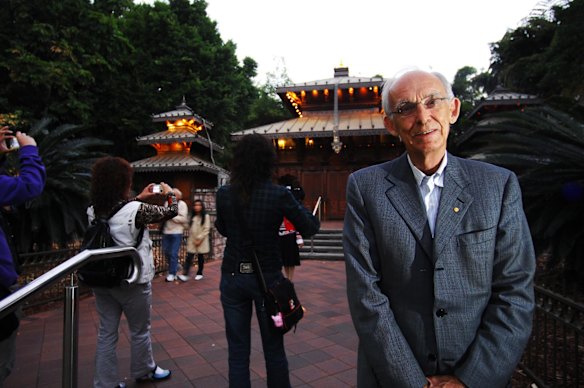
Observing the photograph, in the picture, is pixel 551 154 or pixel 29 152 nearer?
pixel 29 152

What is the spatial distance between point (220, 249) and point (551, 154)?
9.94 m

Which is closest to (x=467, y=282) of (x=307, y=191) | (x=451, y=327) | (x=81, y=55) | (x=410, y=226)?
(x=451, y=327)

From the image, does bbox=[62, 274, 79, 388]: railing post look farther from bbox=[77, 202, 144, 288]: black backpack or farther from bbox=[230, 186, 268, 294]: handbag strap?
bbox=[230, 186, 268, 294]: handbag strap

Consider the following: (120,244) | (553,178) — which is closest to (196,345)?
(120,244)

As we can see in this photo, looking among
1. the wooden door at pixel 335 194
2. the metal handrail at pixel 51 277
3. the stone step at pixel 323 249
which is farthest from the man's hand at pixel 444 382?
the wooden door at pixel 335 194

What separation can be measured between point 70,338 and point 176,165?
662 inches

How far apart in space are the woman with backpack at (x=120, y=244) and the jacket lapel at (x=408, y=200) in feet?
7.31

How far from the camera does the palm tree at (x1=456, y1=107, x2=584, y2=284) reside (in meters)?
2.91

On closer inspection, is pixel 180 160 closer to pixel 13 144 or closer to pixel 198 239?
pixel 198 239

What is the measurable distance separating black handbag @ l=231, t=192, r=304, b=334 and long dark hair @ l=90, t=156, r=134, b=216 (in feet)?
3.77

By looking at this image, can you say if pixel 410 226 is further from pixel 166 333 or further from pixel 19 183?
pixel 166 333

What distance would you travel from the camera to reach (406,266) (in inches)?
58.5

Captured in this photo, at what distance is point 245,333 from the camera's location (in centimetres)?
262

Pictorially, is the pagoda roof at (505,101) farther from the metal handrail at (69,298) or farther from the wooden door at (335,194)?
the metal handrail at (69,298)
